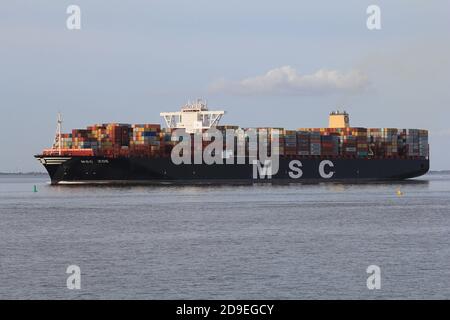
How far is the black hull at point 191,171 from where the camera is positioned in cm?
10406

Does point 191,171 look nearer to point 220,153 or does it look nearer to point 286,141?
point 220,153

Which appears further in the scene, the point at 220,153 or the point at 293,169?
the point at 293,169

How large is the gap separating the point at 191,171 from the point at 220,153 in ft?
15.9

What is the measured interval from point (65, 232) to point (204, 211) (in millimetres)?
17643

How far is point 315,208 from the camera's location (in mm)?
68438

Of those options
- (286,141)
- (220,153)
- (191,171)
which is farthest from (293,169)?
(191,171)

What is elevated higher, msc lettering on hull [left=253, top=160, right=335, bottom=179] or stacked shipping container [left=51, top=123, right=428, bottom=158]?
stacked shipping container [left=51, top=123, right=428, bottom=158]

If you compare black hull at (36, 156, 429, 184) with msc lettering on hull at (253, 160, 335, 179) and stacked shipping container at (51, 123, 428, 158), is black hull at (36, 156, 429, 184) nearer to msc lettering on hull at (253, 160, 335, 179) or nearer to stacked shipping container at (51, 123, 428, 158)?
msc lettering on hull at (253, 160, 335, 179)

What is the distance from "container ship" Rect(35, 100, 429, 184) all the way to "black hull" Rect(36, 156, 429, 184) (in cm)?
13

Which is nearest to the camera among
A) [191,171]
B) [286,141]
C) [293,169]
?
[191,171]

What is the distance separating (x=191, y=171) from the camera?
110125 millimetres

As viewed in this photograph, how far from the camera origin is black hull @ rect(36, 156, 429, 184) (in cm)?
10406

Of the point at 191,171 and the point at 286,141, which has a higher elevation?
the point at 286,141
